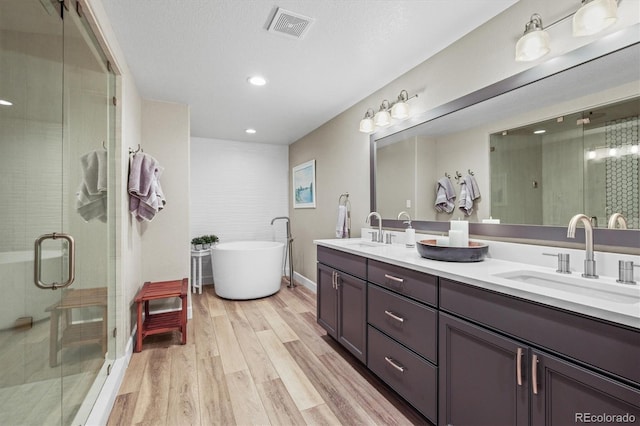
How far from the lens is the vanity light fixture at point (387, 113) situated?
7.44ft

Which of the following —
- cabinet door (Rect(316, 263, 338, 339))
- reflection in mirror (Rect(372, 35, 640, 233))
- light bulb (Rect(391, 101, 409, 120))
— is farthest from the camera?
cabinet door (Rect(316, 263, 338, 339))

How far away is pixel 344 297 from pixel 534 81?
178cm

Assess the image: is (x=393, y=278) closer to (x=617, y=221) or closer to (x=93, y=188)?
(x=617, y=221)

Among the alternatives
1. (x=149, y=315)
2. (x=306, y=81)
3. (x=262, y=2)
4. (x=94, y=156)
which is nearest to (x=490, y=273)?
(x=262, y=2)

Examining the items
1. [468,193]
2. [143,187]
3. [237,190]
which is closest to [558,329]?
[468,193]

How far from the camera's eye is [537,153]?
150cm

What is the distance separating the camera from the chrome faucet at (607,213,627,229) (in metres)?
1.19

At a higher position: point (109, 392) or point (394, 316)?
point (394, 316)

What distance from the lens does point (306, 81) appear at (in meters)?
2.54

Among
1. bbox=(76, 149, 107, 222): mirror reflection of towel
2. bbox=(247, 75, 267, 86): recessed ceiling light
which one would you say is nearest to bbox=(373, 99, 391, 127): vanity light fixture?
bbox=(247, 75, 267, 86): recessed ceiling light

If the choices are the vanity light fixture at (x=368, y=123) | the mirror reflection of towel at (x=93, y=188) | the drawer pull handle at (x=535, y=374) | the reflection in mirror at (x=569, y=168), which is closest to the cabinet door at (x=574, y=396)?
the drawer pull handle at (x=535, y=374)

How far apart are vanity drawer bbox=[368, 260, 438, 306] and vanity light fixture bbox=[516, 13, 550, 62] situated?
1.20 m

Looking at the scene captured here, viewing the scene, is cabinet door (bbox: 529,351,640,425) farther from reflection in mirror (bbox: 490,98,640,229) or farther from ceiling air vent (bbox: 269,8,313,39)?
ceiling air vent (bbox: 269,8,313,39)

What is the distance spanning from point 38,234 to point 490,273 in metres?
1.91
